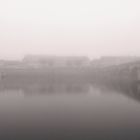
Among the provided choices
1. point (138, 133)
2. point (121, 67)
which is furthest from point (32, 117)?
point (121, 67)

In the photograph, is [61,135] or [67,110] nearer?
[61,135]

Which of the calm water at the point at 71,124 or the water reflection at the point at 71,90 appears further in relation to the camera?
the water reflection at the point at 71,90

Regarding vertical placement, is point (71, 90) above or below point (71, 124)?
above

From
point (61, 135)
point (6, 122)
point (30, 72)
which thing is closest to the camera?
point (61, 135)

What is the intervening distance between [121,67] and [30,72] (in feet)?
83.9

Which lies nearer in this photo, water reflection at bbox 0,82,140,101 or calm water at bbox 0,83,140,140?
calm water at bbox 0,83,140,140

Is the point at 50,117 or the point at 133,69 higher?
the point at 133,69

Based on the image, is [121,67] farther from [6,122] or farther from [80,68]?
[6,122]

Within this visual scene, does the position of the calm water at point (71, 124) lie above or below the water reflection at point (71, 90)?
below

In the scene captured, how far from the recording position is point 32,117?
11.7m

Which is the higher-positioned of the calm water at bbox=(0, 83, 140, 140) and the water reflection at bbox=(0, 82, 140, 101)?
the water reflection at bbox=(0, 82, 140, 101)

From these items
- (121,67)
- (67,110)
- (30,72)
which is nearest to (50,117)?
(67,110)

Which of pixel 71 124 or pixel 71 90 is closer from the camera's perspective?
pixel 71 124

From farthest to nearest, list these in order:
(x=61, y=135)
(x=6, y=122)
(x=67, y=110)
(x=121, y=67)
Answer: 1. (x=121, y=67)
2. (x=67, y=110)
3. (x=6, y=122)
4. (x=61, y=135)
